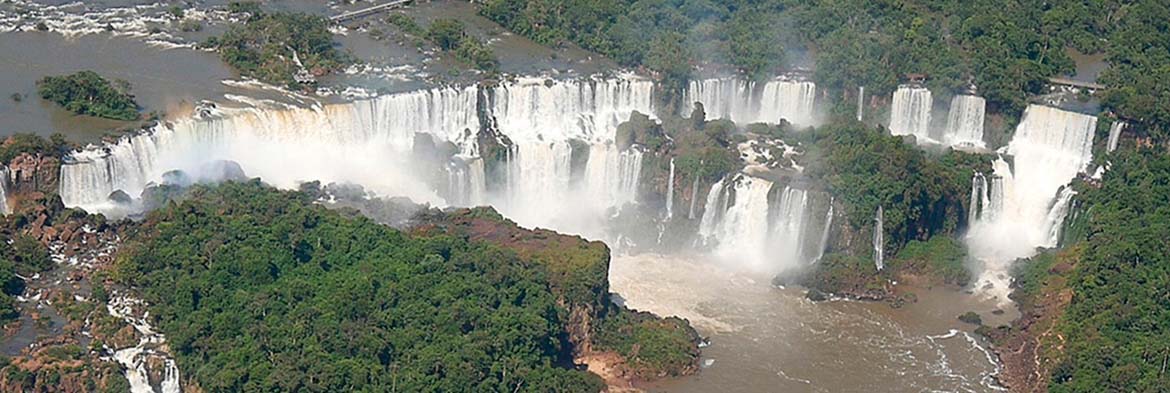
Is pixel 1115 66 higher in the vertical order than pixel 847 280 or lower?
higher

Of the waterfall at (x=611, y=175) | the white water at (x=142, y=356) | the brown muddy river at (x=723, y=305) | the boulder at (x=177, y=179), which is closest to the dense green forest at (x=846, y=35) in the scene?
the brown muddy river at (x=723, y=305)

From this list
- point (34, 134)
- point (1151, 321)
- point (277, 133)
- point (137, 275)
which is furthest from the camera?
point (277, 133)

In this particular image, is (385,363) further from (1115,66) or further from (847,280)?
(1115,66)

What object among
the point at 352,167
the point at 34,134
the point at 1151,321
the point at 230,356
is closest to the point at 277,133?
the point at 352,167

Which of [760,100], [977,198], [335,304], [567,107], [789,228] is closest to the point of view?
[335,304]

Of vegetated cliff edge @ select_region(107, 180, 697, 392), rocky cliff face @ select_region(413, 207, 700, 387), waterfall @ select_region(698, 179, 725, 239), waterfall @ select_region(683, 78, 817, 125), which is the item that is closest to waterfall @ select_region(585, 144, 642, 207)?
waterfall @ select_region(698, 179, 725, 239)

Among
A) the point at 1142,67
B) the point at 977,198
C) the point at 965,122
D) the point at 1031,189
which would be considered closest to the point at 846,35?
the point at 965,122

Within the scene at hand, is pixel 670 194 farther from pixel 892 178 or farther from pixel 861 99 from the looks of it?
pixel 861 99
